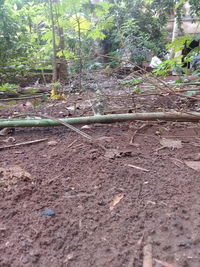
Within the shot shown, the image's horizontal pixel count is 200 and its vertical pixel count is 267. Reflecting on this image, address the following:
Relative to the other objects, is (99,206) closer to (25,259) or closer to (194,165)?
(25,259)

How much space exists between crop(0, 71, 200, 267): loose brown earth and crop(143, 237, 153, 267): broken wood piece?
0.01 m

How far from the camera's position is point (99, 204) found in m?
0.90

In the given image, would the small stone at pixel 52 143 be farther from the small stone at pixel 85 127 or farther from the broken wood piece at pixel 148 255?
the broken wood piece at pixel 148 255

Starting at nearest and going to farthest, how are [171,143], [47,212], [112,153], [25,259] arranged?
[25,259] < [47,212] < [112,153] < [171,143]

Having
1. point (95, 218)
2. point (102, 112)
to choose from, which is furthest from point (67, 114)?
point (95, 218)

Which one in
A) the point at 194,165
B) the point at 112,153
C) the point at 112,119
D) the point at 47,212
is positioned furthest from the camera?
the point at 112,119

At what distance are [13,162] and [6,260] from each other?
62 centimetres

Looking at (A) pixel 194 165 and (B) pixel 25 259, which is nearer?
(B) pixel 25 259

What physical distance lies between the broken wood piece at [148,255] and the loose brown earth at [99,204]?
12 mm

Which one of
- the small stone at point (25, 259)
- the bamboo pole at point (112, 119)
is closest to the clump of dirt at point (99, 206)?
the small stone at point (25, 259)

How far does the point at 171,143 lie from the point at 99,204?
72cm

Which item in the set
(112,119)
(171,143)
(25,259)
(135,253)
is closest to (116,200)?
(135,253)

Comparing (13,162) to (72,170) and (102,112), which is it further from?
(102,112)

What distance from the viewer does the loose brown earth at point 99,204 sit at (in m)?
0.70
